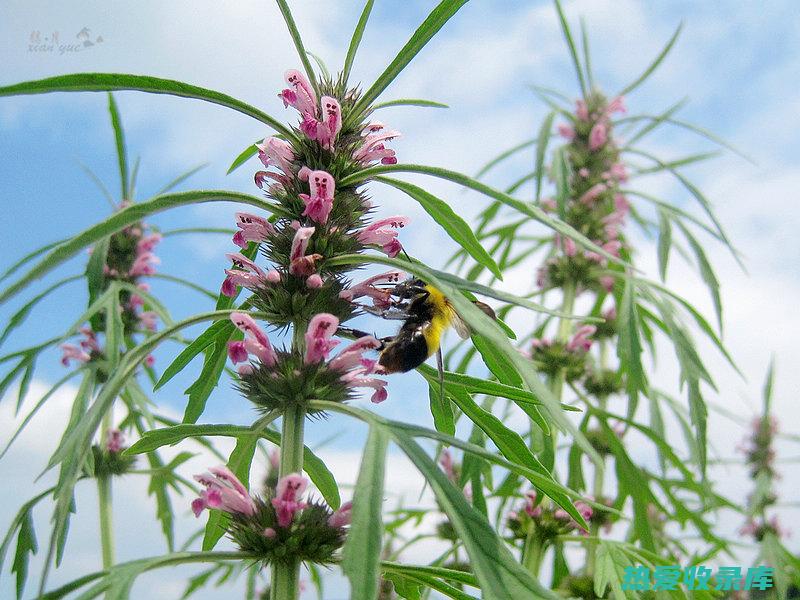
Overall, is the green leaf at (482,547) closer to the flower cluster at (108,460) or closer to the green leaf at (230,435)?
the green leaf at (230,435)

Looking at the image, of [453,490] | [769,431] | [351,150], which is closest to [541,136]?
[351,150]

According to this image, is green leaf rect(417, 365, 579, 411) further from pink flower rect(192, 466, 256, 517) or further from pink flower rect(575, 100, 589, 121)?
pink flower rect(575, 100, 589, 121)

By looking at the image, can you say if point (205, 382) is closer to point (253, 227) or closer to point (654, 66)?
point (253, 227)

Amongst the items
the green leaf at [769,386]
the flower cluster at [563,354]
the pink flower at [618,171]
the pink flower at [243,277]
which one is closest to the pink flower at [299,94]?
the pink flower at [243,277]

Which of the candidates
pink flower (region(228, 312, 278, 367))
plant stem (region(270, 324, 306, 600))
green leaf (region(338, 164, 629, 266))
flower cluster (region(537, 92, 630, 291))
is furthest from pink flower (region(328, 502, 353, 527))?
flower cluster (region(537, 92, 630, 291))

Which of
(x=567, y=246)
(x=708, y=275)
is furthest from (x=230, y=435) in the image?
(x=567, y=246)

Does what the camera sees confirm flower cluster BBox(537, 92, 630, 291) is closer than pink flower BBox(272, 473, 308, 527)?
No
